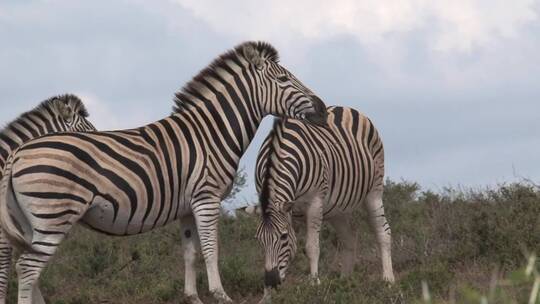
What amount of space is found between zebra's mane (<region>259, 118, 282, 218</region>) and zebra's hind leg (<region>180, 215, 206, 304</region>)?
79 cm

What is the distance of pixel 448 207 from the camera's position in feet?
51.8

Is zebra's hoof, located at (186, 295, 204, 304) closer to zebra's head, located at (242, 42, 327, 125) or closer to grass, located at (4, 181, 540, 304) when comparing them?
grass, located at (4, 181, 540, 304)

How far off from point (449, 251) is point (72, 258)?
588cm

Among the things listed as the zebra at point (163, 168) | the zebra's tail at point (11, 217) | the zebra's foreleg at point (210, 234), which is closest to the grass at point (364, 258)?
the zebra's foreleg at point (210, 234)

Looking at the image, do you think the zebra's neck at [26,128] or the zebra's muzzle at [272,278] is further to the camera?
the zebra's neck at [26,128]

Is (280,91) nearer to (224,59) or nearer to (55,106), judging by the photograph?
(224,59)

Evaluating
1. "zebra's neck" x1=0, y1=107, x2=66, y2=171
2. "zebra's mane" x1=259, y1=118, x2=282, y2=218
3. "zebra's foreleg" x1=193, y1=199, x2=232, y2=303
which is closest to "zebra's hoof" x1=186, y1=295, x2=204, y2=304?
"zebra's foreleg" x1=193, y1=199, x2=232, y2=303

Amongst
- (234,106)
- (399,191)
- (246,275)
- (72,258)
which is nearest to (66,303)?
(246,275)

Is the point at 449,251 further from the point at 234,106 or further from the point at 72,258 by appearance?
the point at 72,258

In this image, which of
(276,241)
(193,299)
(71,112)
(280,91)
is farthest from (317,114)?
(71,112)

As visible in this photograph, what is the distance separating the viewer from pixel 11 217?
935 cm

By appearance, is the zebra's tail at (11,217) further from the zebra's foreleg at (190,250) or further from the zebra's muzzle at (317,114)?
the zebra's muzzle at (317,114)

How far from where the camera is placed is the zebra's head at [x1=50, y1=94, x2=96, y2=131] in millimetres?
11602

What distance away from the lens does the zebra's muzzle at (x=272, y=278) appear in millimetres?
9891
